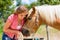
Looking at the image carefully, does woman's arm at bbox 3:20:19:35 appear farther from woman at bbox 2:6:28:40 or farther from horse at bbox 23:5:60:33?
horse at bbox 23:5:60:33

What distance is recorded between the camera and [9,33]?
10.8 feet

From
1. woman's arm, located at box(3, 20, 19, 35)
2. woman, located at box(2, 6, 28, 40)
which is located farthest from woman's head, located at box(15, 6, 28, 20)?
woman's arm, located at box(3, 20, 19, 35)

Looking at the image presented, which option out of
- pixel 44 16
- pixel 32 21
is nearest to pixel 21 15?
pixel 32 21

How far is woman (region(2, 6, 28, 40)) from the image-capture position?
3.15 metres

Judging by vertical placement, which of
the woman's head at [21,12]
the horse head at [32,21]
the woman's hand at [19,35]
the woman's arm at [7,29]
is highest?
the woman's head at [21,12]

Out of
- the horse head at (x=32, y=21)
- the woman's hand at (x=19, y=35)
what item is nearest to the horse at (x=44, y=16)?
the horse head at (x=32, y=21)

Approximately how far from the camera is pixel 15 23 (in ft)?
10.5

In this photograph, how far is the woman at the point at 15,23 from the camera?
10.3 feet

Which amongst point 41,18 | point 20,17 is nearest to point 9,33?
point 20,17

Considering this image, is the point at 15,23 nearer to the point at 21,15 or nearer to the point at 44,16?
the point at 21,15

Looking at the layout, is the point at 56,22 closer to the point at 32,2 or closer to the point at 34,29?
the point at 34,29

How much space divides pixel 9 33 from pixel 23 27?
21cm

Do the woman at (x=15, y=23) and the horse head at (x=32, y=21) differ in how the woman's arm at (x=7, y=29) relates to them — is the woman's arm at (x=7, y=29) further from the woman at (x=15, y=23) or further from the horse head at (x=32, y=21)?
the horse head at (x=32, y=21)

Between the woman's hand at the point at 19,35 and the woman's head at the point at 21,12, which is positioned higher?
the woman's head at the point at 21,12
